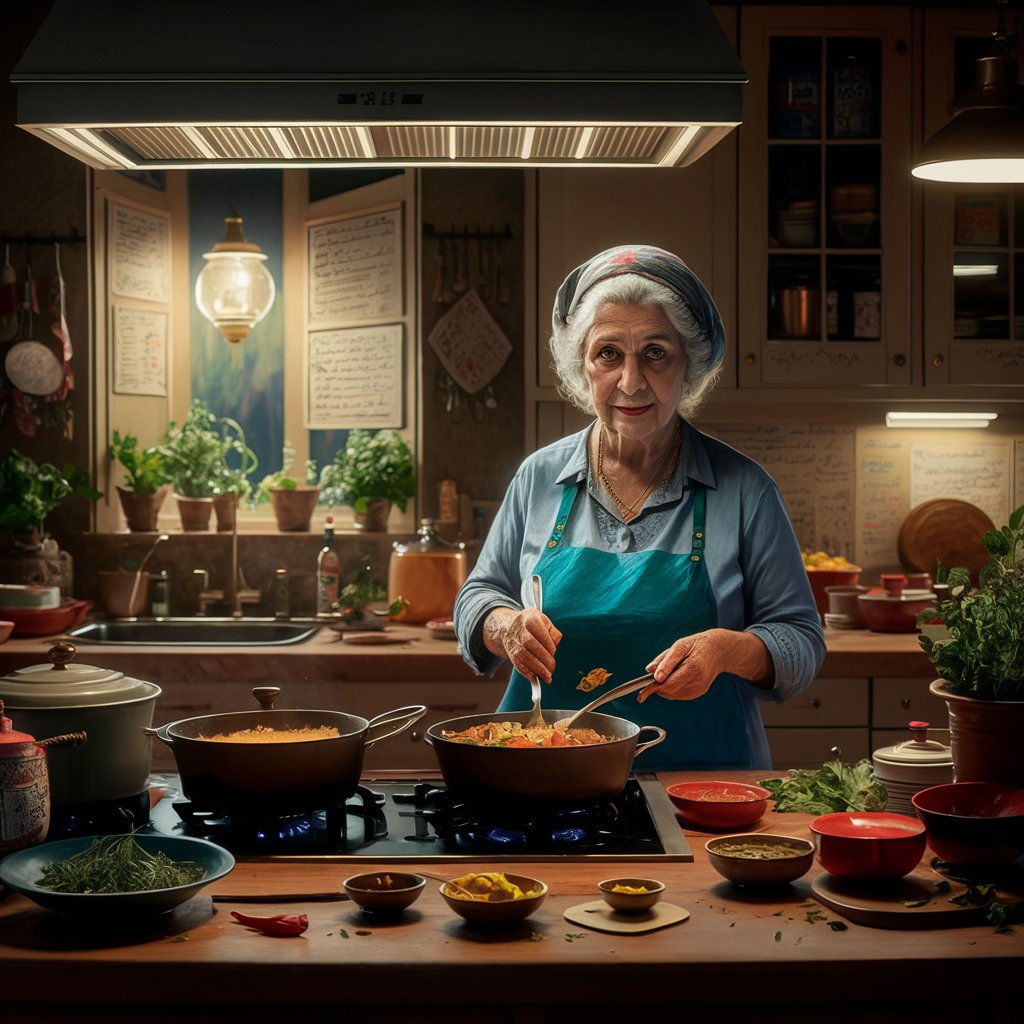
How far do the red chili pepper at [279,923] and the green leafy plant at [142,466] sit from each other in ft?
10.2

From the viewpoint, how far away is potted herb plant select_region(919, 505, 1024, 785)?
1576mm

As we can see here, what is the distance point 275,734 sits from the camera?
1.74 m

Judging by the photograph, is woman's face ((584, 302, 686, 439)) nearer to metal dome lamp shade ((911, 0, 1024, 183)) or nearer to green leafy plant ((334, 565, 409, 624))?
metal dome lamp shade ((911, 0, 1024, 183))

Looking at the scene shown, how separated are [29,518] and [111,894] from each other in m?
2.91

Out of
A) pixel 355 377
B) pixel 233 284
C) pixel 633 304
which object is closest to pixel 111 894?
pixel 633 304

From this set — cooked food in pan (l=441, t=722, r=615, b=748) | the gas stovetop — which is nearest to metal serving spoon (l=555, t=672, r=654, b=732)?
cooked food in pan (l=441, t=722, r=615, b=748)

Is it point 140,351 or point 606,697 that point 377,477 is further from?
point 606,697

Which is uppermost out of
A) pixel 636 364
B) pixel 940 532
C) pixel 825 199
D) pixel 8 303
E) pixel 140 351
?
pixel 825 199

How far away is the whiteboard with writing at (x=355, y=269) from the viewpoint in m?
4.36

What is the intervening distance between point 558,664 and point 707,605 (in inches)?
11.2

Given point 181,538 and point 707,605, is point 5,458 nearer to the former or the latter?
point 181,538

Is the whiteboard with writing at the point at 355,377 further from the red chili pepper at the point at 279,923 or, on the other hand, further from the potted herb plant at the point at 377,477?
the red chili pepper at the point at 279,923

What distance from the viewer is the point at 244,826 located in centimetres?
168
